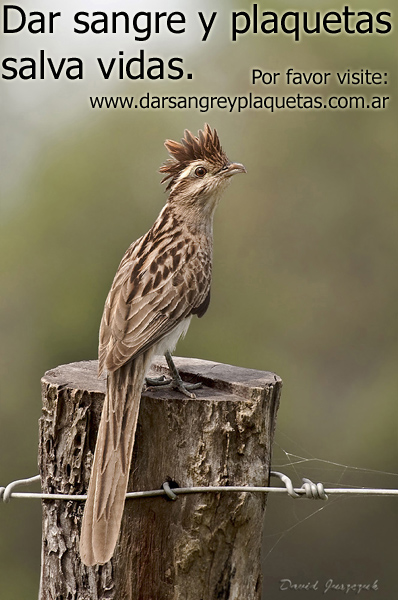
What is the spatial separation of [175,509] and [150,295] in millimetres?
1110

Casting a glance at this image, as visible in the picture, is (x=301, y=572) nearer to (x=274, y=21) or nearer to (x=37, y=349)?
(x=37, y=349)

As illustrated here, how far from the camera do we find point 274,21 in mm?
11266

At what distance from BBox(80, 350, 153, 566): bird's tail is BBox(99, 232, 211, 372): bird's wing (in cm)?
23

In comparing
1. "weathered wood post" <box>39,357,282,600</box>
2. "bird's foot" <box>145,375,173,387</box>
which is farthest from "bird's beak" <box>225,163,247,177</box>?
"weathered wood post" <box>39,357,282,600</box>

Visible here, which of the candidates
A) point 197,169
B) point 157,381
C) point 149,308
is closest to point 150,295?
point 149,308

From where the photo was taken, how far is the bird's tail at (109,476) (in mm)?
3615

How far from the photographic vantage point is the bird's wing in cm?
419

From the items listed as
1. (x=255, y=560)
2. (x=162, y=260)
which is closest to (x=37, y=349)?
(x=162, y=260)

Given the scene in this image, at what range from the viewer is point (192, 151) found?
16.3 ft

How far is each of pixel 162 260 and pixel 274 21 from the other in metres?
7.44

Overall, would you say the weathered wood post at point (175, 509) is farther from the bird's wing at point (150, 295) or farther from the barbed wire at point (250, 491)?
the bird's wing at point (150, 295)

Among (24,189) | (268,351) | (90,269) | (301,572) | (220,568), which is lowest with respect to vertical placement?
(301,572)

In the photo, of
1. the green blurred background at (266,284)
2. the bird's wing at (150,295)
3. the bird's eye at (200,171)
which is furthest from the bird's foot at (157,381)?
the green blurred background at (266,284)

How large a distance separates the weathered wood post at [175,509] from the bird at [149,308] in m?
0.14
